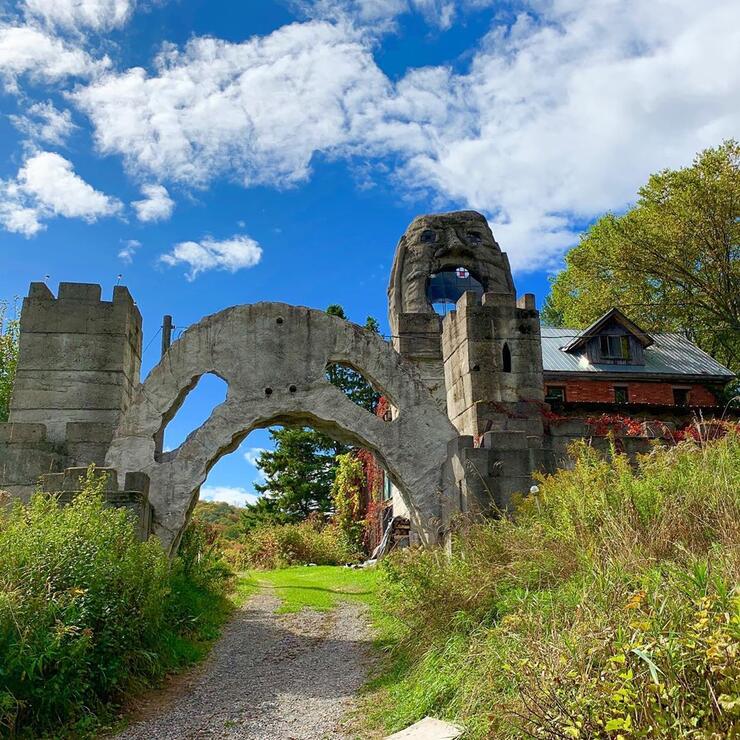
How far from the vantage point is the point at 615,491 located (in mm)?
6824

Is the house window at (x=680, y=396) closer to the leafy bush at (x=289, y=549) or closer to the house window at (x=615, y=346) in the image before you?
the house window at (x=615, y=346)

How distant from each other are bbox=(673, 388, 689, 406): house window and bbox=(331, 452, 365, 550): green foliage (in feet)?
38.0

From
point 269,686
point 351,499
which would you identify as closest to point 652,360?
point 351,499

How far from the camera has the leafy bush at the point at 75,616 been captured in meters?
5.71

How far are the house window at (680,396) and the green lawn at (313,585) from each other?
45.1 ft

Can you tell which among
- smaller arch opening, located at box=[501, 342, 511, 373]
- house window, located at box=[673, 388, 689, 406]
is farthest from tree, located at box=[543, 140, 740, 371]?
smaller arch opening, located at box=[501, 342, 511, 373]

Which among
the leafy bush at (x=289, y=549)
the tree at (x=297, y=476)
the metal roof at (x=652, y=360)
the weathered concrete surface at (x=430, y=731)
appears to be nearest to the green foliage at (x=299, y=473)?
the tree at (x=297, y=476)

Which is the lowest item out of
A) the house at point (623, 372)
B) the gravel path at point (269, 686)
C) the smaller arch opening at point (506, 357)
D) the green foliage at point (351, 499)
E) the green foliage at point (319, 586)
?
the gravel path at point (269, 686)

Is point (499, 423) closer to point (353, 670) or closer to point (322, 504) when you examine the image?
A: point (353, 670)

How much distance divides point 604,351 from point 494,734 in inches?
897

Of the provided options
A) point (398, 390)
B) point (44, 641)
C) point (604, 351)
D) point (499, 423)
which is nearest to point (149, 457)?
point (398, 390)

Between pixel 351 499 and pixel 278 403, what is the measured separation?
15.6 metres

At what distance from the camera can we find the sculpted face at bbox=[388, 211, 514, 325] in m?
19.4

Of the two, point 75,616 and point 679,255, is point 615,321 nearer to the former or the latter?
point 679,255
